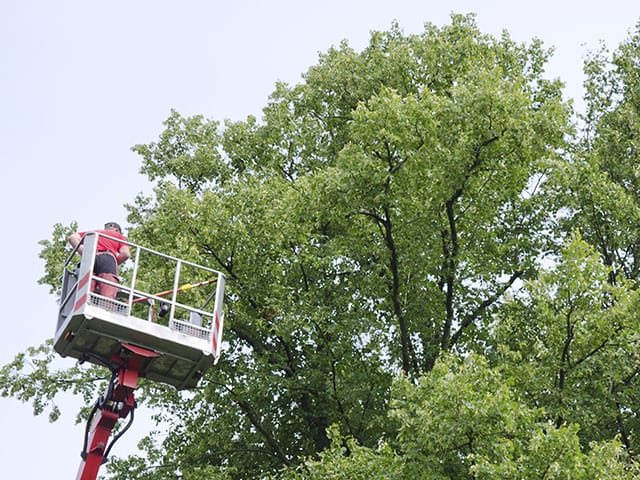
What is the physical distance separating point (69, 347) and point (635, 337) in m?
10.7

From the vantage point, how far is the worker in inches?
565

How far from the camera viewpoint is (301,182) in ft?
75.5

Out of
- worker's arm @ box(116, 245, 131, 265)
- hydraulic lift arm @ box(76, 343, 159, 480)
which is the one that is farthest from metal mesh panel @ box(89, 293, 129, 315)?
worker's arm @ box(116, 245, 131, 265)

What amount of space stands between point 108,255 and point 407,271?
941 centimetres

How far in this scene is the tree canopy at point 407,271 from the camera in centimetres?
1822

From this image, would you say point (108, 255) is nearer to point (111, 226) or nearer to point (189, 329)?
point (111, 226)

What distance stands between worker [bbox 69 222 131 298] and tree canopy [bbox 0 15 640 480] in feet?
17.5

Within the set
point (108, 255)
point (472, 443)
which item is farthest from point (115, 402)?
point (472, 443)

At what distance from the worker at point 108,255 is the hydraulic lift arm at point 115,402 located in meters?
0.90

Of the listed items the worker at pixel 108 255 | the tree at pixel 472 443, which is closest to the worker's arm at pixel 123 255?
the worker at pixel 108 255

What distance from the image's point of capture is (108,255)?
14.7 meters

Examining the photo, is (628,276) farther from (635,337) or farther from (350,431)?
(350,431)

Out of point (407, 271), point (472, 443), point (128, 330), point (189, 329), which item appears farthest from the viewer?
point (407, 271)

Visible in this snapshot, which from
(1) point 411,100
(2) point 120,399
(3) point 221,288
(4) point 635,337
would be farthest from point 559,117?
(2) point 120,399
